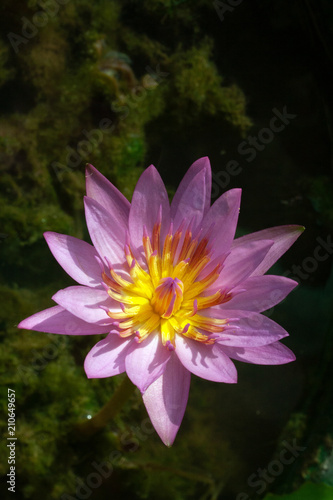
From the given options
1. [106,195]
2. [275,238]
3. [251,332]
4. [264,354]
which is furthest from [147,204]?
[264,354]

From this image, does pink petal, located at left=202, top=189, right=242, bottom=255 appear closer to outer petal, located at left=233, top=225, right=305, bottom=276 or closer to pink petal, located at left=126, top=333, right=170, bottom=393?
outer petal, located at left=233, top=225, right=305, bottom=276

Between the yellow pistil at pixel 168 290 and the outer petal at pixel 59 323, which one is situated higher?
the yellow pistil at pixel 168 290

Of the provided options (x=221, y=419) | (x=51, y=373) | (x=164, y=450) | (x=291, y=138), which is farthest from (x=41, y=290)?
(x=291, y=138)

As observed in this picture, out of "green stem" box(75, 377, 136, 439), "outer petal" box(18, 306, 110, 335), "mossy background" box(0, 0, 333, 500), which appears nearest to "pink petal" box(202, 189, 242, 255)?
"outer petal" box(18, 306, 110, 335)

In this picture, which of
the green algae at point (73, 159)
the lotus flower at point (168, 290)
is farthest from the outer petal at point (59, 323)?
the green algae at point (73, 159)

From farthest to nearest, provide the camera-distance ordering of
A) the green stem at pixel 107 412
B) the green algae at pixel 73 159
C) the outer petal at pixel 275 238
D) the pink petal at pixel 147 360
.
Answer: the green algae at pixel 73 159
the green stem at pixel 107 412
the outer petal at pixel 275 238
the pink petal at pixel 147 360

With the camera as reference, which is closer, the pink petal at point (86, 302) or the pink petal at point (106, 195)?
the pink petal at point (86, 302)

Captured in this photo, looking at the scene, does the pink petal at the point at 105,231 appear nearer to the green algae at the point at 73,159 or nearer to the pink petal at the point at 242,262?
the pink petal at the point at 242,262

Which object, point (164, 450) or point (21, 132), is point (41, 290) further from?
point (164, 450)

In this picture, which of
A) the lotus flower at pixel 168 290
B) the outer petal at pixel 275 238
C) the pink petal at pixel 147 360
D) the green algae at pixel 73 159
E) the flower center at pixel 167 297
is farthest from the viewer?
the green algae at pixel 73 159
